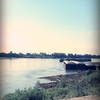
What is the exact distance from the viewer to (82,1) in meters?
2.58

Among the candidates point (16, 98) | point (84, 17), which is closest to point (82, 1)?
point (84, 17)

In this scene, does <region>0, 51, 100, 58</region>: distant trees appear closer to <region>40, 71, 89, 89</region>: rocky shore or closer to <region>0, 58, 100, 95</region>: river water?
<region>0, 58, 100, 95</region>: river water

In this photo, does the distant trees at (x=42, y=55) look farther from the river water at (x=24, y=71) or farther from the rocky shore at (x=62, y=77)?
the rocky shore at (x=62, y=77)

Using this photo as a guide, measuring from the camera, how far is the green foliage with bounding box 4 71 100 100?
2.29m

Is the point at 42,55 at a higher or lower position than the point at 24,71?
higher

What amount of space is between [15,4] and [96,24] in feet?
3.18

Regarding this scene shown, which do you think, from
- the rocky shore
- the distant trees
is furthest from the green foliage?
the distant trees

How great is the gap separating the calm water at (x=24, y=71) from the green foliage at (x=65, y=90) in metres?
0.07

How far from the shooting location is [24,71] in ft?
7.47

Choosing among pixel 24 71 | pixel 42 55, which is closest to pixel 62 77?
pixel 42 55

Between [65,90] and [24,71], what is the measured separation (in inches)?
19.9

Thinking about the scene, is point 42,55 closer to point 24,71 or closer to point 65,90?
point 24,71

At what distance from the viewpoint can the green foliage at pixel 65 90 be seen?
7.50ft

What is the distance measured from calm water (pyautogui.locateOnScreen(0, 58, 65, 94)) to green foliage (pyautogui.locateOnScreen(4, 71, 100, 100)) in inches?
2.7
